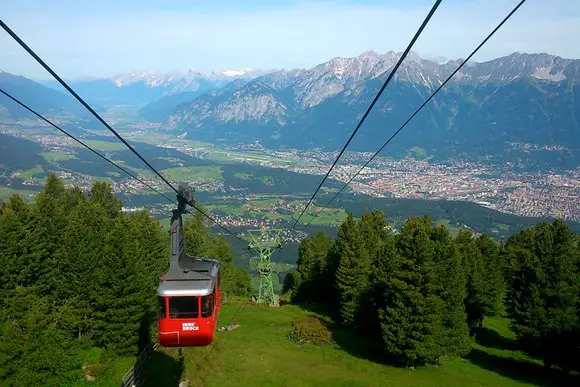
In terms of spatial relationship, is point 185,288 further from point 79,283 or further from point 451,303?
point 451,303

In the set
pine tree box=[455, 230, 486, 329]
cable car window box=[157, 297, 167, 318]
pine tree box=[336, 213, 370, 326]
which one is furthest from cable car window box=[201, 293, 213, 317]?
pine tree box=[455, 230, 486, 329]

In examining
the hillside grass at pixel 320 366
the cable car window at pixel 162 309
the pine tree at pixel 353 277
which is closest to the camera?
the cable car window at pixel 162 309

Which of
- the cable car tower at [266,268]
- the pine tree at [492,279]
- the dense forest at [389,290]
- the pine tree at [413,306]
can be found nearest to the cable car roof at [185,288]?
the dense forest at [389,290]

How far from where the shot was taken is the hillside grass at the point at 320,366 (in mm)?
30484

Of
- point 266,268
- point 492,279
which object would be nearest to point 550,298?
point 492,279

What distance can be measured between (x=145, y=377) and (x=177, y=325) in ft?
51.2

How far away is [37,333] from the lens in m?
23.4

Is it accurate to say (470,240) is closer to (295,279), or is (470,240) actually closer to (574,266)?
(574,266)

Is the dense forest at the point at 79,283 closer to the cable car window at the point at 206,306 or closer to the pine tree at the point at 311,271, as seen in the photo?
the cable car window at the point at 206,306

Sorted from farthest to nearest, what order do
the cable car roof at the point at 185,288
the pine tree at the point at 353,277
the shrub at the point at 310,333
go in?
the pine tree at the point at 353,277, the shrub at the point at 310,333, the cable car roof at the point at 185,288

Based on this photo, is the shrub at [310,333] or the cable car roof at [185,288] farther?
the shrub at [310,333]

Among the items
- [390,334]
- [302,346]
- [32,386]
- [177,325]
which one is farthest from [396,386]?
[32,386]

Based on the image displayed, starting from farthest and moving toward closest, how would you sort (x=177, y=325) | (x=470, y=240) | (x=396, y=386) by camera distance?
(x=470, y=240), (x=396, y=386), (x=177, y=325)

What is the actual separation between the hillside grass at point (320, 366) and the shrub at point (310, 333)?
0.82 meters
